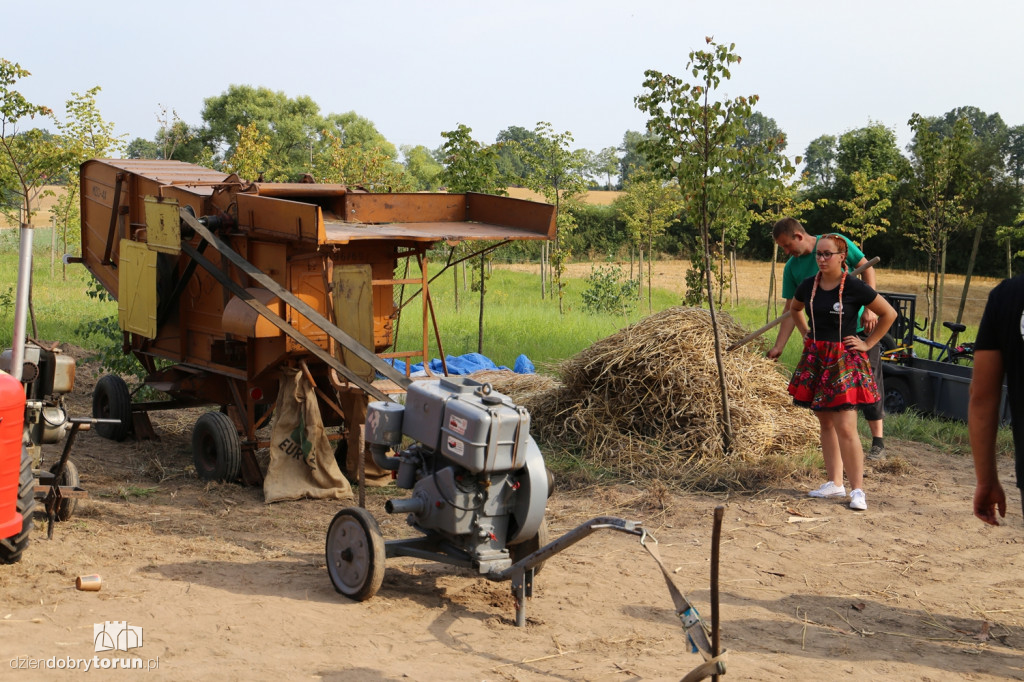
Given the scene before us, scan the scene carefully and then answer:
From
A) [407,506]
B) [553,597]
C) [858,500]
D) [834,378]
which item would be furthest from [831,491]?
[407,506]

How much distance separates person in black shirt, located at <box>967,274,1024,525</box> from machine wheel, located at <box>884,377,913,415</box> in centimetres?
757

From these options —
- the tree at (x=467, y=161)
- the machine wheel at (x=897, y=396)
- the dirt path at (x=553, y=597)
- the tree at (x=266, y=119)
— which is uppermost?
the tree at (x=266, y=119)

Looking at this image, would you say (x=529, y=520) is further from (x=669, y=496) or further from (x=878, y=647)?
(x=669, y=496)

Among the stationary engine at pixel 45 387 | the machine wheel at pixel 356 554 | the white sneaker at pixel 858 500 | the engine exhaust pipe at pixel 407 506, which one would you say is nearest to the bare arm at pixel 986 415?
the engine exhaust pipe at pixel 407 506

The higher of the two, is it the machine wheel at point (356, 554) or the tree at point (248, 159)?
the tree at point (248, 159)

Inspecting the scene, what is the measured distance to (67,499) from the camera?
20.6 feet

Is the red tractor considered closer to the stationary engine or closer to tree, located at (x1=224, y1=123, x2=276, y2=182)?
the stationary engine

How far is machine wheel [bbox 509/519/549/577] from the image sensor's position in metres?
5.24

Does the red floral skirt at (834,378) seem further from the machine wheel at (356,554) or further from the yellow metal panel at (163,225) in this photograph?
the yellow metal panel at (163,225)

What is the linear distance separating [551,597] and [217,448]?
3.52 meters

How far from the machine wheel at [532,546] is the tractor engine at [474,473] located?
1.2 inches

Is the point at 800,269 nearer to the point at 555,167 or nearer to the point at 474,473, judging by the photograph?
the point at 474,473

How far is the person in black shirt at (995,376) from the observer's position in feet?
11.5

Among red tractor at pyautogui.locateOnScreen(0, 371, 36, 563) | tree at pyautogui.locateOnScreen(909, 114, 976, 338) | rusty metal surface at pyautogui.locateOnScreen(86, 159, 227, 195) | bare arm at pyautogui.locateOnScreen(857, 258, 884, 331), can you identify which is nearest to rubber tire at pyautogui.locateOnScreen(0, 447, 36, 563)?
red tractor at pyautogui.locateOnScreen(0, 371, 36, 563)
